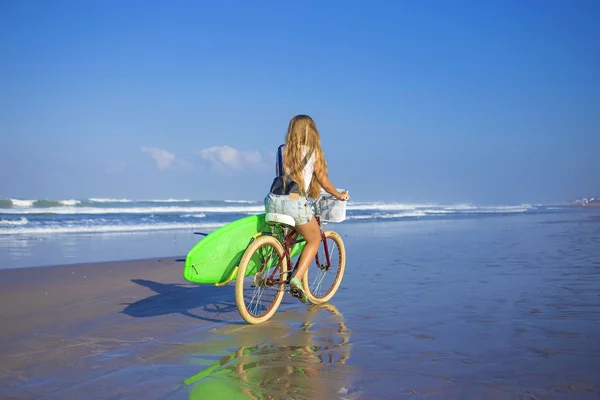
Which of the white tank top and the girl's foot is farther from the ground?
the white tank top

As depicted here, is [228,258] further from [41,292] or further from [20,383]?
[41,292]

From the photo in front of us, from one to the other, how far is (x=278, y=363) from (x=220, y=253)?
70.3 inches

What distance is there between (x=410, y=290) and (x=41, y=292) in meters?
4.83

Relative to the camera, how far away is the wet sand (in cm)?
338

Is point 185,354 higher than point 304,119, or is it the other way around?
point 304,119

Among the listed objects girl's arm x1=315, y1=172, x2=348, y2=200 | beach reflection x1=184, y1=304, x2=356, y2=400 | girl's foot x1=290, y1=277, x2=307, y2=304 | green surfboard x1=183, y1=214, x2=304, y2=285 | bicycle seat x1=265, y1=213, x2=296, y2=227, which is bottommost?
beach reflection x1=184, y1=304, x2=356, y2=400

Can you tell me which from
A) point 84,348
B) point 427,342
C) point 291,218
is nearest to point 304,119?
point 291,218

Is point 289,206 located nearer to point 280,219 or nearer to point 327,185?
point 280,219

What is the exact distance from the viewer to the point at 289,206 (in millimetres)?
5336

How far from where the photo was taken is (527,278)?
7.50 meters

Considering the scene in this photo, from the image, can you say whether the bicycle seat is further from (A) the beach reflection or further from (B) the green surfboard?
(A) the beach reflection

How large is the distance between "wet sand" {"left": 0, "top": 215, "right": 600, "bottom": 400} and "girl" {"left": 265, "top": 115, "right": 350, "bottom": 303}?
892 mm

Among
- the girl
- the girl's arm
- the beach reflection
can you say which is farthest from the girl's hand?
the beach reflection

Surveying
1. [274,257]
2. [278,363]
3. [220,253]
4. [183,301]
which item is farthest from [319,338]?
[183,301]
